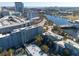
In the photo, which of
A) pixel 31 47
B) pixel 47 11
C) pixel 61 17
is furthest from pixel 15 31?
pixel 61 17

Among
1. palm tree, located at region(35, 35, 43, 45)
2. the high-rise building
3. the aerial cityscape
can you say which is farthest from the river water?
the high-rise building

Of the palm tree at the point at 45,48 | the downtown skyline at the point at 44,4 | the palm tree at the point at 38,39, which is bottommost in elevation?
the palm tree at the point at 45,48

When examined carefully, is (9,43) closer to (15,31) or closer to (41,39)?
(15,31)

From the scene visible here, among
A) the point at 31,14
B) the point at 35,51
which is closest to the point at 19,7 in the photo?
the point at 31,14

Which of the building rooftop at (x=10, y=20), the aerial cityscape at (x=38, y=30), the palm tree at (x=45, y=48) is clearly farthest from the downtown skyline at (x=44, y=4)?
the palm tree at (x=45, y=48)

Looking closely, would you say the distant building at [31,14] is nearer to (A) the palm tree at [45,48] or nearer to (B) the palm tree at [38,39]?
(B) the palm tree at [38,39]

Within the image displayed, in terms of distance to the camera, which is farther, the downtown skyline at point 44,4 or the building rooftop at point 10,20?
the building rooftop at point 10,20

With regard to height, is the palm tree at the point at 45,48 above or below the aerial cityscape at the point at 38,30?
below

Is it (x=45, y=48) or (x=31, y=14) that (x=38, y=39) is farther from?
(x=31, y=14)

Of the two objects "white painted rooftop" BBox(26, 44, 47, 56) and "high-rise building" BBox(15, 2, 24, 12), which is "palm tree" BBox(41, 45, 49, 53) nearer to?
"white painted rooftop" BBox(26, 44, 47, 56)
